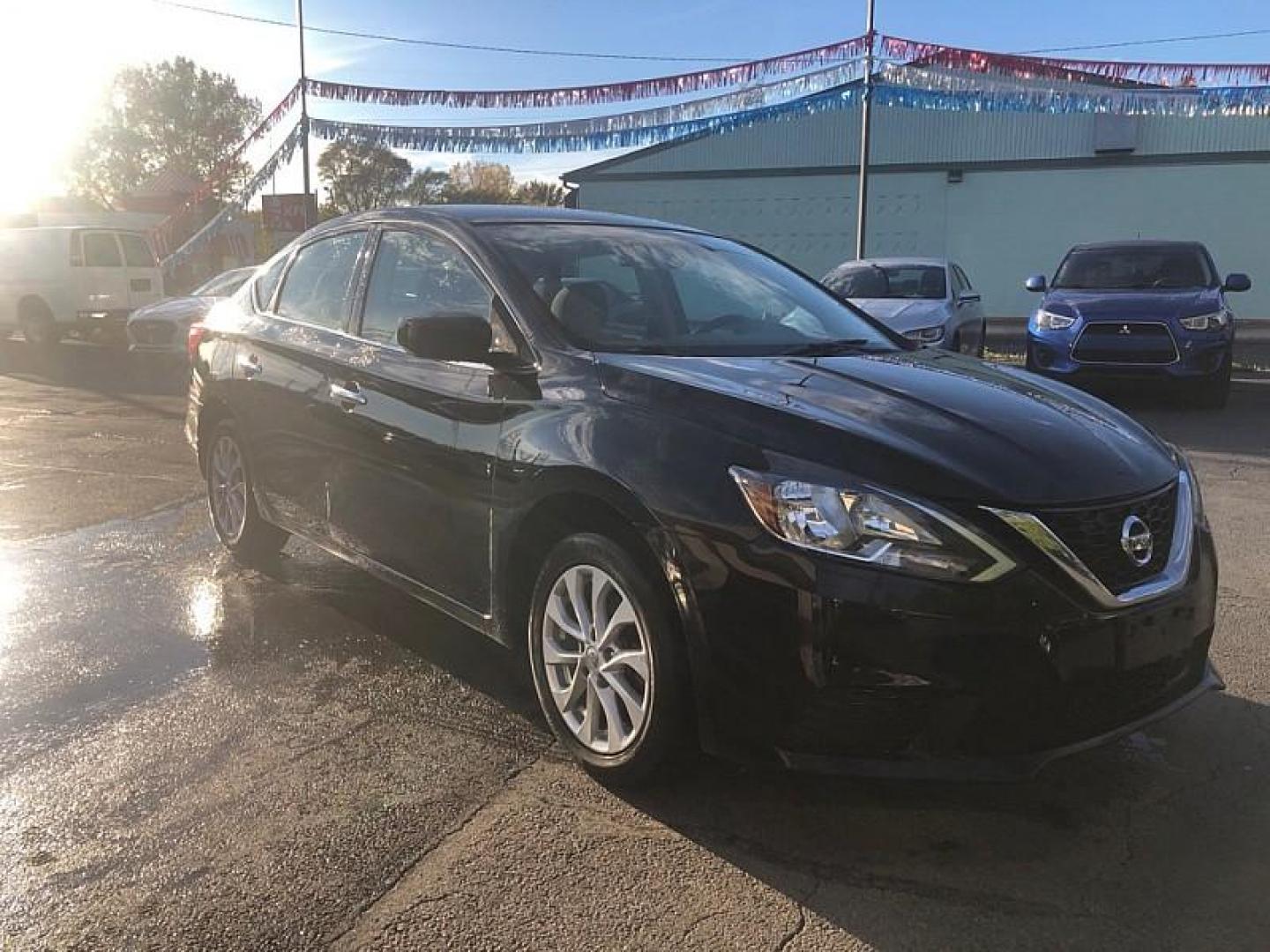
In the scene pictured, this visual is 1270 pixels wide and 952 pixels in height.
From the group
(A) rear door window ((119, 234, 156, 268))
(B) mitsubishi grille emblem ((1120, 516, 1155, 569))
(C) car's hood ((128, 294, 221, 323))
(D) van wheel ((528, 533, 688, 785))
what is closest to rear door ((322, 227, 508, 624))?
(D) van wheel ((528, 533, 688, 785))

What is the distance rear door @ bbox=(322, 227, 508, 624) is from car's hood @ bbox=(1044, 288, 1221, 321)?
27.0 ft

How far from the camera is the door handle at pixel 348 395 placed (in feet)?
13.0

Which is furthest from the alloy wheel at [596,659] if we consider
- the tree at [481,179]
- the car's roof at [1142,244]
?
the tree at [481,179]

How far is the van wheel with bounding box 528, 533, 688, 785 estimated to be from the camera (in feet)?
8.95

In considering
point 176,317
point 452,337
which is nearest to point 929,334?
point 452,337

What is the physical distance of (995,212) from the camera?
2847cm

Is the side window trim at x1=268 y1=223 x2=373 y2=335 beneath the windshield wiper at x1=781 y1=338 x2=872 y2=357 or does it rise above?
above

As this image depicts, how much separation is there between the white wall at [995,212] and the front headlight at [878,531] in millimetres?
26987

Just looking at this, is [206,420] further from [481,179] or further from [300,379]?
[481,179]

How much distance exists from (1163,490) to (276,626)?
133 inches

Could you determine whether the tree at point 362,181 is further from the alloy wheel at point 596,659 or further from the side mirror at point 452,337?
the alloy wheel at point 596,659

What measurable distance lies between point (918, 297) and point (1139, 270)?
2264mm

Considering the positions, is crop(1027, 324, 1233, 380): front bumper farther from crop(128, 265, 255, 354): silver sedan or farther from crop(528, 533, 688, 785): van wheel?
crop(128, 265, 255, 354): silver sedan

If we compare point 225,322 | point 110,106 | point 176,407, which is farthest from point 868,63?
point 110,106
